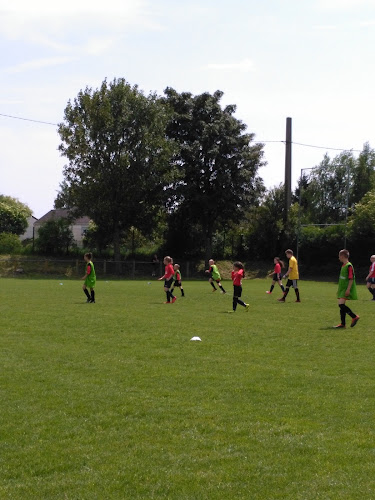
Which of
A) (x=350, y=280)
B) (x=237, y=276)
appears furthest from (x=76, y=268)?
(x=350, y=280)

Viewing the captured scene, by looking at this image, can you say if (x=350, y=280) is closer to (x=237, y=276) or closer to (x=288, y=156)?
(x=237, y=276)

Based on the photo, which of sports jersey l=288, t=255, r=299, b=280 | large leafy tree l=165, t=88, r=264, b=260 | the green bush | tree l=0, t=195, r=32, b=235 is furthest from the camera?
tree l=0, t=195, r=32, b=235

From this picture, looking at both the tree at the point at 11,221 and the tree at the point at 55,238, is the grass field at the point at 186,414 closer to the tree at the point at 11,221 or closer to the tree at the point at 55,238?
the tree at the point at 55,238

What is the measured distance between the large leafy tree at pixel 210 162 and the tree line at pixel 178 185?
8 centimetres

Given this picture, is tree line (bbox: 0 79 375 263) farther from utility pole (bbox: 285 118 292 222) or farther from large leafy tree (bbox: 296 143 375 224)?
large leafy tree (bbox: 296 143 375 224)

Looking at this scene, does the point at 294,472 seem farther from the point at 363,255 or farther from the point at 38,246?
the point at 38,246

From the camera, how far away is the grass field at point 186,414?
501 cm

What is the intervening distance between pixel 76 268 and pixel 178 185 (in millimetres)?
9825

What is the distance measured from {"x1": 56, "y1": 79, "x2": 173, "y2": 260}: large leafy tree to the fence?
3.89 meters

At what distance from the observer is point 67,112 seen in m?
46.2

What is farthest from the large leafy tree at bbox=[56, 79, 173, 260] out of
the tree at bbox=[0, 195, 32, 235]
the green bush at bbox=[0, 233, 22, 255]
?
the tree at bbox=[0, 195, 32, 235]

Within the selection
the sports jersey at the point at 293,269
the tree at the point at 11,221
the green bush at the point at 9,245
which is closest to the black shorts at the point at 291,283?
the sports jersey at the point at 293,269

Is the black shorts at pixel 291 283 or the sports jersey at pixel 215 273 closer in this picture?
the black shorts at pixel 291 283

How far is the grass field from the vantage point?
5012mm
